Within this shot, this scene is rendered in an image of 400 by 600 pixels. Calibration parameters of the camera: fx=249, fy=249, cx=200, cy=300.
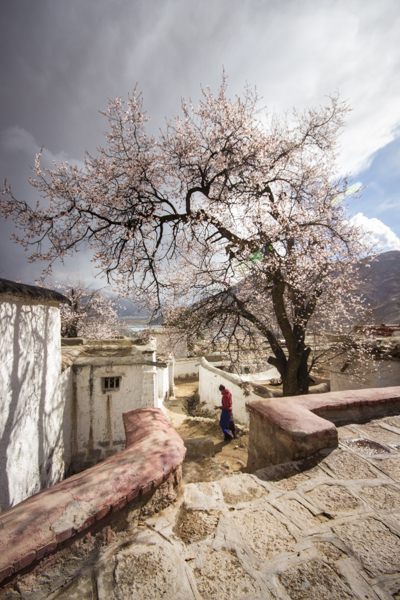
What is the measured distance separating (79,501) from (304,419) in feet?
7.78

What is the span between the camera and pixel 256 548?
1568 mm

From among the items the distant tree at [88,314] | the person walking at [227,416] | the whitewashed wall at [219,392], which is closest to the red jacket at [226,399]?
the person walking at [227,416]

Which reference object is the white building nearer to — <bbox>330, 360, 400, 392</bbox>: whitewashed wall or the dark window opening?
the dark window opening

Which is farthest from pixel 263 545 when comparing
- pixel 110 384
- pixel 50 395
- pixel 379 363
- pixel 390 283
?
pixel 390 283

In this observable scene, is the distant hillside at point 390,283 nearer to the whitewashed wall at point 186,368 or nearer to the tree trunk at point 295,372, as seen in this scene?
the whitewashed wall at point 186,368

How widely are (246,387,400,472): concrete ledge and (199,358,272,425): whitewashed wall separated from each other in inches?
235

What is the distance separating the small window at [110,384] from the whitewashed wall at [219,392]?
16.3 feet

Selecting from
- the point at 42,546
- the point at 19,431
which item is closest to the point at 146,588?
the point at 42,546

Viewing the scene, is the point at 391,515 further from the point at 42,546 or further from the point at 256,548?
the point at 42,546

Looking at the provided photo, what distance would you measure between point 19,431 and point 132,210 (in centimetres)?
539

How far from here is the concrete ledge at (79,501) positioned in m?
1.28

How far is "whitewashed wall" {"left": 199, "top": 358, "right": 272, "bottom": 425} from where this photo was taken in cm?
1019

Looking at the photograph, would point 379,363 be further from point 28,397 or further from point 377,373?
point 28,397

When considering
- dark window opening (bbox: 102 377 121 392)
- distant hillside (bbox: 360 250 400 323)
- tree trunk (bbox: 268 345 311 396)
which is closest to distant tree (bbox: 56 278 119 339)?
dark window opening (bbox: 102 377 121 392)
